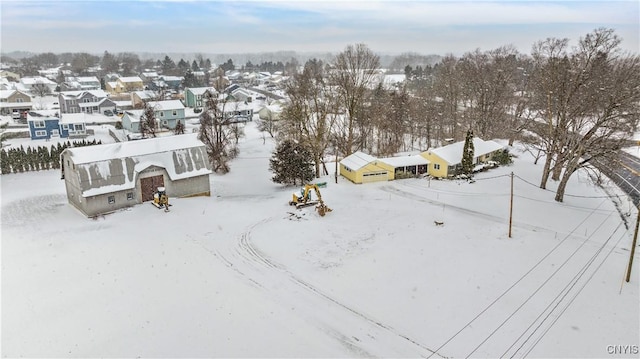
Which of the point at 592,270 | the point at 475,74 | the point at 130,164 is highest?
the point at 475,74

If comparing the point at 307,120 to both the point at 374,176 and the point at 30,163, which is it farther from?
the point at 30,163

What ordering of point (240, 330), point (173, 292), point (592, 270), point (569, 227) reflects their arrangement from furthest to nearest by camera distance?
point (569, 227) < point (592, 270) < point (173, 292) < point (240, 330)

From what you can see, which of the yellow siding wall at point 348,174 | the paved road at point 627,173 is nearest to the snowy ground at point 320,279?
the paved road at point 627,173

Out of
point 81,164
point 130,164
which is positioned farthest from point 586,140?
point 81,164

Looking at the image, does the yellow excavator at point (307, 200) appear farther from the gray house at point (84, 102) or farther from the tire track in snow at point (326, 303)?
the gray house at point (84, 102)

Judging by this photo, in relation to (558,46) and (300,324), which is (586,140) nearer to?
(558,46)
